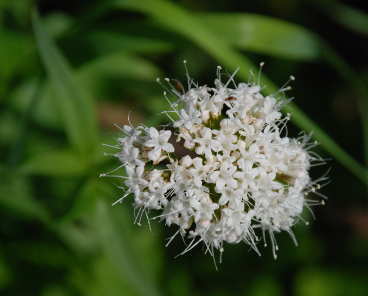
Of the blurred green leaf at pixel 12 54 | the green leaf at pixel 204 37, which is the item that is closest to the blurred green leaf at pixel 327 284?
the green leaf at pixel 204 37

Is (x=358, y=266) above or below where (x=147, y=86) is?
below

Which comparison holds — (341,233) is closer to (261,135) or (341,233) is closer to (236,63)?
(236,63)

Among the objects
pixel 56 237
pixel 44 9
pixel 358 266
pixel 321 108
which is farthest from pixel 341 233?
pixel 44 9

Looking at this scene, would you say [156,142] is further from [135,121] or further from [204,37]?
[135,121]

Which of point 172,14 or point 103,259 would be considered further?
point 103,259

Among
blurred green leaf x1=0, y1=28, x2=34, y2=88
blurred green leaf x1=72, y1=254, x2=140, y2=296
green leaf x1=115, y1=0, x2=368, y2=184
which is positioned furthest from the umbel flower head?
blurred green leaf x1=72, y1=254, x2=140, y2=296

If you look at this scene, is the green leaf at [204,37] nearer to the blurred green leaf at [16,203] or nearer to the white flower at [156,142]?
the white flower at [156,142]

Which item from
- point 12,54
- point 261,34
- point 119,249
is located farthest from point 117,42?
point 119,249
